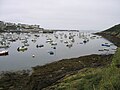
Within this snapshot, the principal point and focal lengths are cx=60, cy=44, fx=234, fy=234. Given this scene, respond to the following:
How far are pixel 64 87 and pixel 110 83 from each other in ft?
37.7

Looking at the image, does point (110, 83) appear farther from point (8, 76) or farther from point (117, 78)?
point (8, 76)

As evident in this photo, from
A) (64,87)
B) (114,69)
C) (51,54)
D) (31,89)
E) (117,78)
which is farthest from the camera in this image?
(51,54)

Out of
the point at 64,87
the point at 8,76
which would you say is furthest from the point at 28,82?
the point at 64,87

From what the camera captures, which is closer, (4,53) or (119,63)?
(119,63)

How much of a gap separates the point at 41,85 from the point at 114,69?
1535 centimetres

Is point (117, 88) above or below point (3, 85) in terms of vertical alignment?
above

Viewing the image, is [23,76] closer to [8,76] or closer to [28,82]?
[8,76]

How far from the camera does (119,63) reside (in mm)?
16328

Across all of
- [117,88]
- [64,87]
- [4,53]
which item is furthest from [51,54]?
[117,88]

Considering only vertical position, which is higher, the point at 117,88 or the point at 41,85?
the point at 117,88

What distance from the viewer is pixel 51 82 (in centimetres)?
2945

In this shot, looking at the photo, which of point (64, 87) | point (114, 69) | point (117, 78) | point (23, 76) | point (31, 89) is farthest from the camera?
point (23, 76)

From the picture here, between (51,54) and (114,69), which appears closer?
(114,69)

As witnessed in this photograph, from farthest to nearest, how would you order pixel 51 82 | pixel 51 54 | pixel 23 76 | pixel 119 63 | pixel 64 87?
pixel 51 54
pixel 23 76
pixel 51 82
pixel 64 87
pixel 119 63
